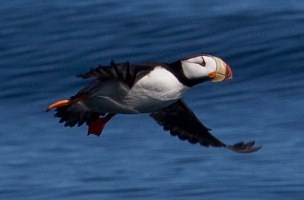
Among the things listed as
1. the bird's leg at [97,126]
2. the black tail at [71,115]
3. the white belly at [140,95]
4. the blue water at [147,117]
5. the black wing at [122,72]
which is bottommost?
the blue water at [147,117]

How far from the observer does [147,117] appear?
16922 millimetres

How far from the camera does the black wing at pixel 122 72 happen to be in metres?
9.41

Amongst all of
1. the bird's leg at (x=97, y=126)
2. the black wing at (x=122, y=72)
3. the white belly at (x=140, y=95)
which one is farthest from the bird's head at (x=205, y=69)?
the bird's leg at (x=97, y=126)

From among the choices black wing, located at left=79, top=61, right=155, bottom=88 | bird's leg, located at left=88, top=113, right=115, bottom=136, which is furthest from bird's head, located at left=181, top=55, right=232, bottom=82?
bird's leg, located at left=88, top=113, right=115, bottom=136

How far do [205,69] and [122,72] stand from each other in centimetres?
64

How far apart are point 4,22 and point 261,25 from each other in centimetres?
360

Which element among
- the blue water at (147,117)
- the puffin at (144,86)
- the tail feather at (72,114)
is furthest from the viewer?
the blue water at (147,117)

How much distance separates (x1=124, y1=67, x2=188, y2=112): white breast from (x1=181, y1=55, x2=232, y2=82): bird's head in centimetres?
12

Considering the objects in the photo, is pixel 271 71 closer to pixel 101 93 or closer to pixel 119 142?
pixel 119 142

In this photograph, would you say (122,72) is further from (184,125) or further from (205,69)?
(184,125)

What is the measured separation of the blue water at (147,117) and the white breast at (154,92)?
4.19m

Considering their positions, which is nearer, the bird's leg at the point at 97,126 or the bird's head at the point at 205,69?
the bird's head at the point at 205,69

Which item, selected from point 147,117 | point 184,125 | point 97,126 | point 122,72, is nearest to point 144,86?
point 122,72

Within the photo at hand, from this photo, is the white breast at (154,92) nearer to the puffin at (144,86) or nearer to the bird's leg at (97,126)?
the puffin at (144,86)
